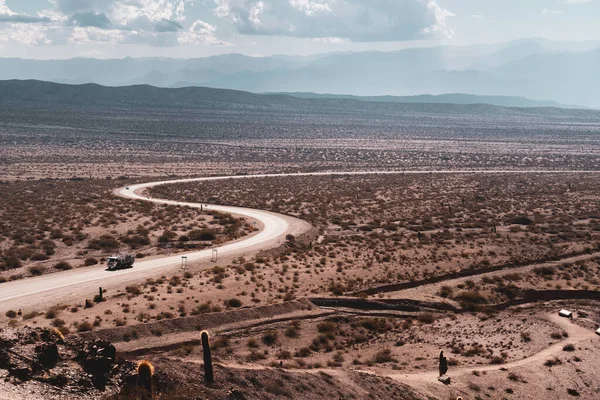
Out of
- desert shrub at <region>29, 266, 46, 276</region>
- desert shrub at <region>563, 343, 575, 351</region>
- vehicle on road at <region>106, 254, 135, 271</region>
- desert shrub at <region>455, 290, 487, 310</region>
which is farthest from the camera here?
vehicle on road at <region>106, 254, 135, 271</region>

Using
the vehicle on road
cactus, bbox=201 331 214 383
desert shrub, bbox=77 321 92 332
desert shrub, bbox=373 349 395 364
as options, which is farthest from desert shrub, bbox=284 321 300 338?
the vehicle on road

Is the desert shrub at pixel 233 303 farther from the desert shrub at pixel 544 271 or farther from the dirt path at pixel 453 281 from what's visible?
the desert shrub at pixel 544 271

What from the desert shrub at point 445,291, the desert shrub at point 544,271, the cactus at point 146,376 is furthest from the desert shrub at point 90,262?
the desert shrub at point 544,271

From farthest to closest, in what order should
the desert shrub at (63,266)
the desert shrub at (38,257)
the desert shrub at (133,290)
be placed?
the desert shrub at (38,257) < the desert shrub at (63,266) < the desert shrub at (133,290)

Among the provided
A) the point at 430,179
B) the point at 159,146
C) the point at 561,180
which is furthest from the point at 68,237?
the point at 159,146

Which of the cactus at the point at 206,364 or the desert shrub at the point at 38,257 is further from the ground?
the cactus at the point at 206,364

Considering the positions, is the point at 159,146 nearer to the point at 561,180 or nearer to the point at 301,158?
the point at 301,158

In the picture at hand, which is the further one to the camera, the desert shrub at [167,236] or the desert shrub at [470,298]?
the desert shrub at [167,236]

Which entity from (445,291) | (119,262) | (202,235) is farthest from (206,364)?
(202,235)

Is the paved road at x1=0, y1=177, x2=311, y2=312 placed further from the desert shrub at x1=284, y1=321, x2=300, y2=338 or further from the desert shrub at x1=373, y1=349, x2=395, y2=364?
the desert shrub at x1=373, y1=349, x2=395, y2=364
